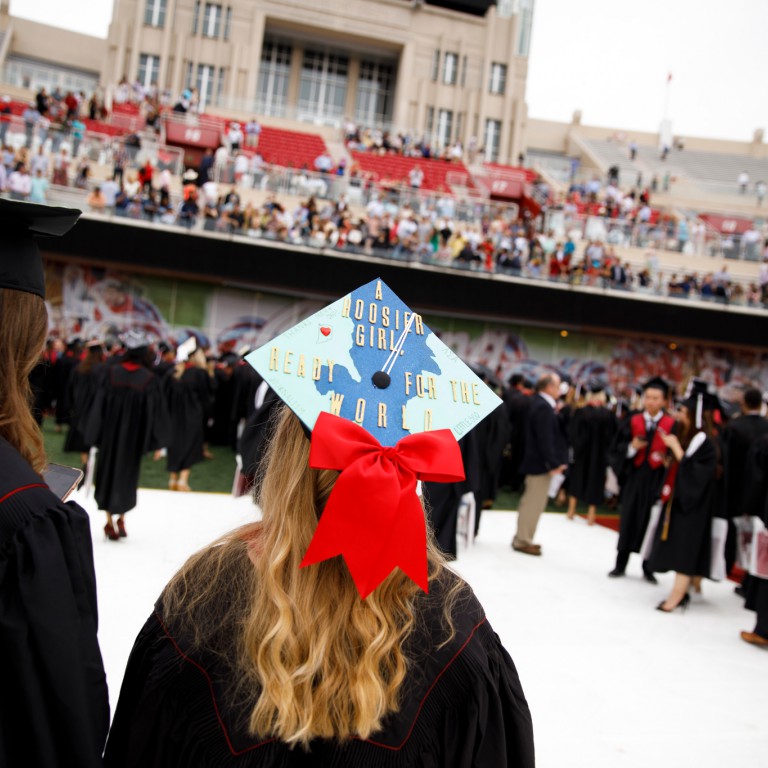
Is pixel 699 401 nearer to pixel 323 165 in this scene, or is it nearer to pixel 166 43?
pixel 323 165

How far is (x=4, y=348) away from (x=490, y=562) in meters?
6.60

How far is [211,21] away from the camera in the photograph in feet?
116

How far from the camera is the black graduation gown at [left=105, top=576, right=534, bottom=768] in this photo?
55.1 inches

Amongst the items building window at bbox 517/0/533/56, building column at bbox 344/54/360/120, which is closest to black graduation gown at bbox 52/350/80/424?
building column at bbox 344/54/360/120

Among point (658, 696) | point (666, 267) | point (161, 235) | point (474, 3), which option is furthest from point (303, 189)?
point (474, 3)

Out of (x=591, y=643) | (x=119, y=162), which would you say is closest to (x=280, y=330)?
(x=119, y=162)

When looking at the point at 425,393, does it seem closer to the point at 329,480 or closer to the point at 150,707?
the point at 329,480

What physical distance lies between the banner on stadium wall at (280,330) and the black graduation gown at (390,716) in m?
16.8

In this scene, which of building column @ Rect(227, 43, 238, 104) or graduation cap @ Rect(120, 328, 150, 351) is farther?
building column @ Rect(227, 43, 238, 104)

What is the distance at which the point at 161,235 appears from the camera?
1847 cm

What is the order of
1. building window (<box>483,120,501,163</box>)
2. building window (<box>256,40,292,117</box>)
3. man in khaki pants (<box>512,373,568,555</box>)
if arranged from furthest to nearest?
building window (<box>483,120,501,163</box>)
building window (<box>256,40,292,117</box>)
man in khaki pants (<box>512,373,568,555</box>)

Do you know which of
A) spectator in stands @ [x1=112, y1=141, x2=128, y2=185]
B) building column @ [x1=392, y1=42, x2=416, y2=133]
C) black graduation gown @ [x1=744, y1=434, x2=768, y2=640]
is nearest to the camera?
black graduation gown @ [x1=744, y1=434, x2=768, y2=640]

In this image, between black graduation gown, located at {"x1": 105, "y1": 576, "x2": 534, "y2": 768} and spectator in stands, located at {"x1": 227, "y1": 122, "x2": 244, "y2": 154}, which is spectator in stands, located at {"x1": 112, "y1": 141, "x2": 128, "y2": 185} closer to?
spectator in stands, located at {"x1": 227, "y1": 122, "x2": 244, "y2": 154}

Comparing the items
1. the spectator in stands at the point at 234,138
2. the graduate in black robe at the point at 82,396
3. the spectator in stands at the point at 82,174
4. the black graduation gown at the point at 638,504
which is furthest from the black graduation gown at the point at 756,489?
the spectator in stands at the point at 234,138
